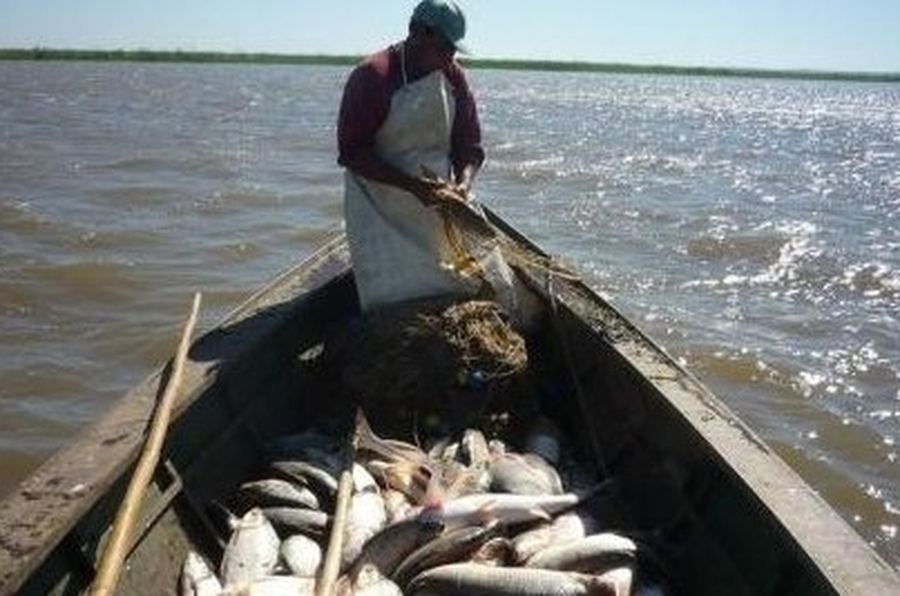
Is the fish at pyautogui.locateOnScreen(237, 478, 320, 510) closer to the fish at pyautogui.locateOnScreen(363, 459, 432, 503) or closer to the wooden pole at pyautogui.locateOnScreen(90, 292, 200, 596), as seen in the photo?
the fish at pyautogui.locateOnScreen(363, 459, 432, 503)

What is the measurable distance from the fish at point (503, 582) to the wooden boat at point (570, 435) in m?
0.75

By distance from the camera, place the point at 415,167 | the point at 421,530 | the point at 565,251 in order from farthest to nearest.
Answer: the point at 565,251 < the point at 415,167 < the point at 421,530

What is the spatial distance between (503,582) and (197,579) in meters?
1.35

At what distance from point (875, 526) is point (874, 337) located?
15.1 ft

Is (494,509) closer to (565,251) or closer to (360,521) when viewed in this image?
(360,521)

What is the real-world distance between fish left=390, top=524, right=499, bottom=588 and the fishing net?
1.28m

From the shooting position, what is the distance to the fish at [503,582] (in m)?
4.13

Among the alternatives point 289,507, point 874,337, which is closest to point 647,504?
point 289,507

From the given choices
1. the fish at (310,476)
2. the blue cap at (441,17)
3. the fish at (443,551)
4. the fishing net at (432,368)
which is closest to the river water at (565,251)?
the fish at (310,476)

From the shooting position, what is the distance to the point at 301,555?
4.60 meters

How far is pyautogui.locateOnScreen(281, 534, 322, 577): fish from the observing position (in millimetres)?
4535

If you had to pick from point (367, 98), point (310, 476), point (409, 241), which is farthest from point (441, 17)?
point (310, 476)

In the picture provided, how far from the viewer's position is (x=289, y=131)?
94.7ft

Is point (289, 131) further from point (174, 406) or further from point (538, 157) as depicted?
point (174, 406)
